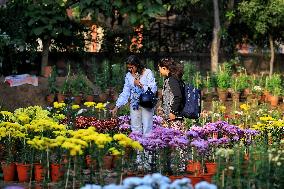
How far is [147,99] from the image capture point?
10789mm

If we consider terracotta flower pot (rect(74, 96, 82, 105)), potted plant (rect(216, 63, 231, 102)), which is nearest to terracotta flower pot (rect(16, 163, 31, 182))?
terracotta flower pot (rect(74, 96, 82, 105))

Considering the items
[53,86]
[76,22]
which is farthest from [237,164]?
[76,22]

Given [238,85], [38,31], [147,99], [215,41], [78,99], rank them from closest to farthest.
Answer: [147,99]
[78,99]
[238,85]
[38,31]
[215,41]

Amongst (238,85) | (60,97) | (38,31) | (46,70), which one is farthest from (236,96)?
(38,31)

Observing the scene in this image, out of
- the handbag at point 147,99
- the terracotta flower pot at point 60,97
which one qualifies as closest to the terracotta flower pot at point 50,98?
the terracotta flower pot at point 60,97

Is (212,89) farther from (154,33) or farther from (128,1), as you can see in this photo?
(154,33)

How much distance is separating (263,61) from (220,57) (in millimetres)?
1286

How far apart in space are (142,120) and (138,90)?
40cm

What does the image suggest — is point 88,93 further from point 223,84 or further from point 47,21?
point 223,84

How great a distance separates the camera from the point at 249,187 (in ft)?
24.5

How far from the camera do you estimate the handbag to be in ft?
35.4

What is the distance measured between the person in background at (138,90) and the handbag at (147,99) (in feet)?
0.21

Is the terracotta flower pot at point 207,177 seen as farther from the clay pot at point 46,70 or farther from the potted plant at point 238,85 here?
the clay pot at point 46,70

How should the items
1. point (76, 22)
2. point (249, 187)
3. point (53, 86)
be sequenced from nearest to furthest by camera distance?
point (249, 187) < point (53, 86) < point (76, 22)
